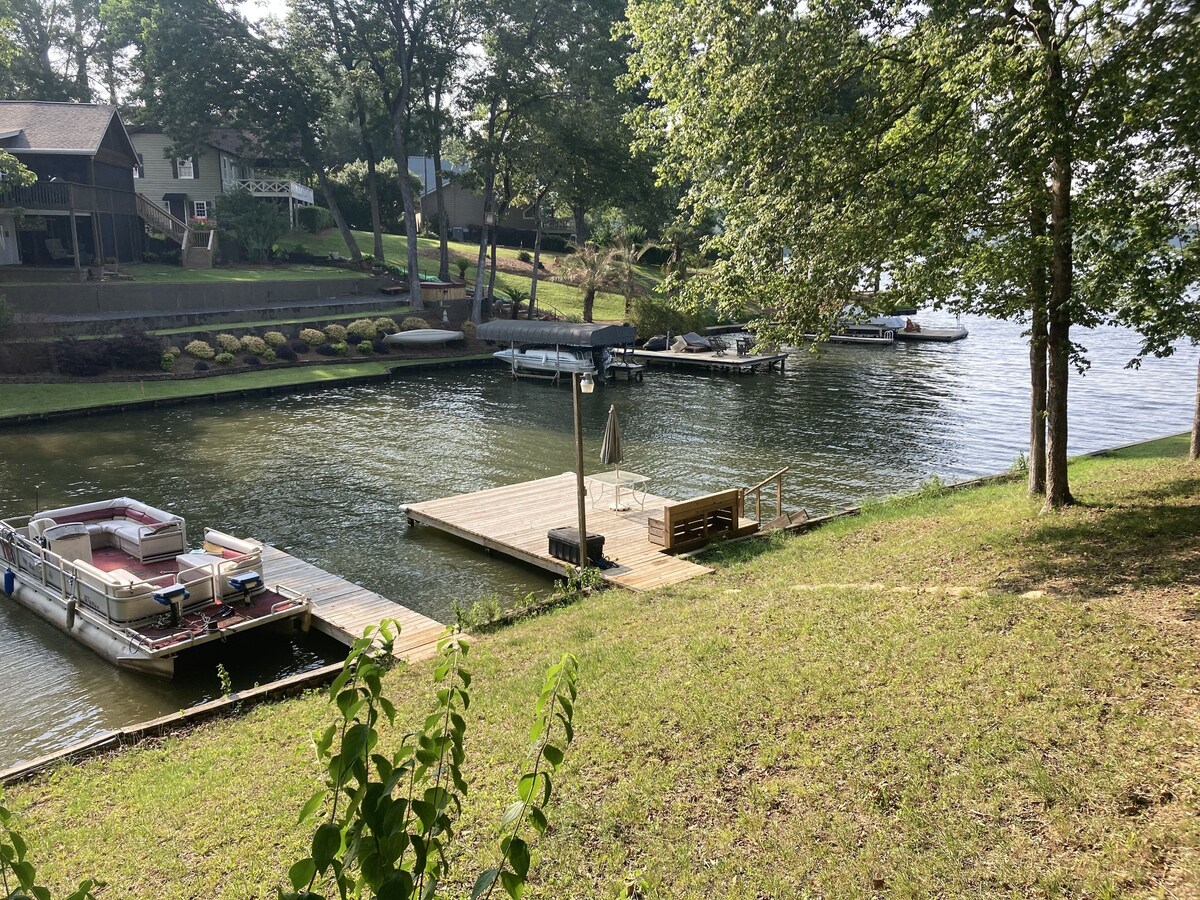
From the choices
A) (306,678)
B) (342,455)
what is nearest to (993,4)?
(306,678)

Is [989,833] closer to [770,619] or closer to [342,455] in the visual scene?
[770,619]

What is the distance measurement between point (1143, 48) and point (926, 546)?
7.19m

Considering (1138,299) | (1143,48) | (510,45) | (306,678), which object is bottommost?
(306,678)

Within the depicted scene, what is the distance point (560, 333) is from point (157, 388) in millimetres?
17282

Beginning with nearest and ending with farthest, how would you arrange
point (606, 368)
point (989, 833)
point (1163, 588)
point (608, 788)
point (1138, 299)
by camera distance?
point (989, 833) → point (608, 788) → point (1163, 588) → point (1138, 299) → point (606, 368)

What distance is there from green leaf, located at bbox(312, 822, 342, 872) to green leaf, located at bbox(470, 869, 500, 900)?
39 centimetres

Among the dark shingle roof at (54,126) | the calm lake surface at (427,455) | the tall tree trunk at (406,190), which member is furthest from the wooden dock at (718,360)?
the dark shingle roof at (54,126)

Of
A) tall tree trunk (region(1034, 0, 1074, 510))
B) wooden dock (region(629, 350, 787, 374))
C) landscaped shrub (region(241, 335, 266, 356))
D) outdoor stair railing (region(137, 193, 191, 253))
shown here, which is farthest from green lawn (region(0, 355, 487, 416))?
tall tree trunk (region(1034, 0, 1074, 510))

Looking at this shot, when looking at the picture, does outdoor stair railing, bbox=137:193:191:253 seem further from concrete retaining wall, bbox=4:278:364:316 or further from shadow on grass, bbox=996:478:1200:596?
shadow on grass, bbox=996:478:1200:596

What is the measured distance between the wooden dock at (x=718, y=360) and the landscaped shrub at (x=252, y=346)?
1852 centimetres

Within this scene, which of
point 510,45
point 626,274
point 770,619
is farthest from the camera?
point 626,274

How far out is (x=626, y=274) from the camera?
53.1 meters

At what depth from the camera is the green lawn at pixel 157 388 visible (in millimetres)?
31078

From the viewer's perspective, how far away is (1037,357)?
14.3 metres
